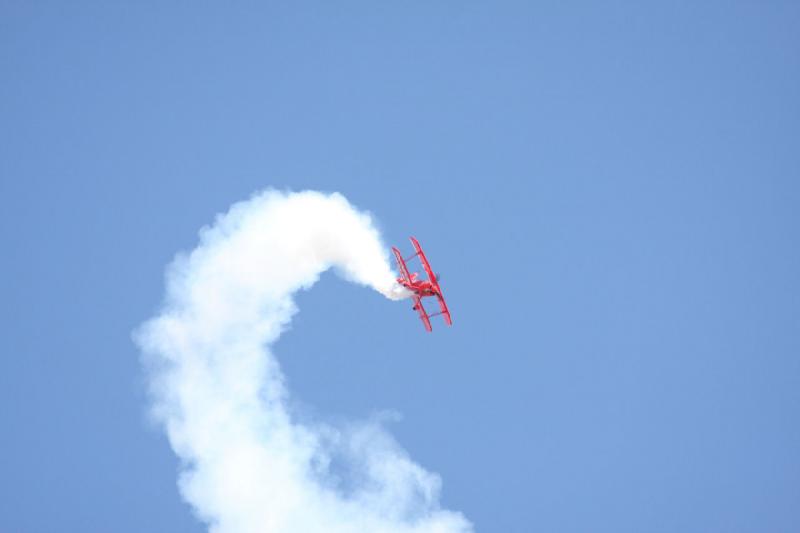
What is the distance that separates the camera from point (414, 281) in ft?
203

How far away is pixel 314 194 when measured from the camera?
65188mm

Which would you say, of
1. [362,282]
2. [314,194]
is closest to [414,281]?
[362,282]

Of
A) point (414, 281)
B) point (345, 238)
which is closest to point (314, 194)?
point (345, 238)

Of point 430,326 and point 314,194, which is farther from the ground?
point 314,194

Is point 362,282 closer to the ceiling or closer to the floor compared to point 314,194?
closer to the floor

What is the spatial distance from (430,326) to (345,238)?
593 centimetres

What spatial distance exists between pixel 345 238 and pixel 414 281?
14.6ft

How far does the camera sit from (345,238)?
6412 cm

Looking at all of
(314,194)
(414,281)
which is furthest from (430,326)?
(314,194)

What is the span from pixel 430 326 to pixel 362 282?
3.91 meters

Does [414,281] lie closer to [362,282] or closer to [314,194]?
[362,282]

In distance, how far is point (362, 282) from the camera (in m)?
63.1

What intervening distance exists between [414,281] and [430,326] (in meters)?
2.80

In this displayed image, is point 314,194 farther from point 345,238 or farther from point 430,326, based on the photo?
point 430,326
